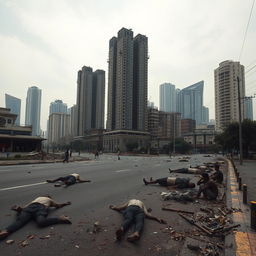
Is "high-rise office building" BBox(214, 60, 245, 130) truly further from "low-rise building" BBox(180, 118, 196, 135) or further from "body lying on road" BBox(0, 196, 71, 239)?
"body lying on road" BBox(0, 196, 71, 239)

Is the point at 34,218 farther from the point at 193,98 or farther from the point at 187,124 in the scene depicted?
the point at 187,124

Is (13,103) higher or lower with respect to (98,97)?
lower

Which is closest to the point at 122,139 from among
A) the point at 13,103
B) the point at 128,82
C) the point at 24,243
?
the point at 128,82

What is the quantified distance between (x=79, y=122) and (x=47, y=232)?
164 m

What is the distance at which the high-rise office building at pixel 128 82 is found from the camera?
122m

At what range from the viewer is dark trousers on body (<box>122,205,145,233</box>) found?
12.5 feet

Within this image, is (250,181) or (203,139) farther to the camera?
(203,139)

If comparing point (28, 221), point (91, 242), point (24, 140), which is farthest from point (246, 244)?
point (24, 140)

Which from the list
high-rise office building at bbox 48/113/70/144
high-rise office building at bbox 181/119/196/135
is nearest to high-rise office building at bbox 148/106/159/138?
high-rise office building at bbox 181/119/196/135

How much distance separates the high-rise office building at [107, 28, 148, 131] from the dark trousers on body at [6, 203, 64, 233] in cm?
11698

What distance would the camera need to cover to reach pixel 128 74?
12344 centimetres

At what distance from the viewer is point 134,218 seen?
4.24m

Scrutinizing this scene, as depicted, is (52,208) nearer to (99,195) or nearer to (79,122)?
(99,195)

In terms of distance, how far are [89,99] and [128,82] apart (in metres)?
44.9
